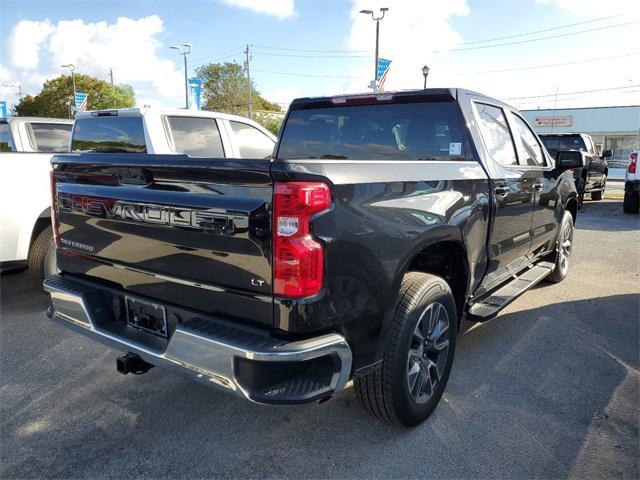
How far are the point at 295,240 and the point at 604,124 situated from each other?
4137 centimetres

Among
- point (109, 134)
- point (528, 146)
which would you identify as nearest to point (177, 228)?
point (528, 146)

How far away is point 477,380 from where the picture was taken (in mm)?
3428

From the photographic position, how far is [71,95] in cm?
5400

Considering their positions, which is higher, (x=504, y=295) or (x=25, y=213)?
(x=25, y=213)

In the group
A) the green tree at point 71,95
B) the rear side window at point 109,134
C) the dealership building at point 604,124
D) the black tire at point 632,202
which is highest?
the green tree at point 71,95

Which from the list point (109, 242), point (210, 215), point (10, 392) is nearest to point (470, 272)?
point (210, 215)

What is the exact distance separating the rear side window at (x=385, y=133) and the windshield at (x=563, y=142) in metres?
11.1

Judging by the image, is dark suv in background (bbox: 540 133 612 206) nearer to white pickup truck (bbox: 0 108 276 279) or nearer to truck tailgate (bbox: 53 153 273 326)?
white pickup truck (bbox: 0 108 276 279)

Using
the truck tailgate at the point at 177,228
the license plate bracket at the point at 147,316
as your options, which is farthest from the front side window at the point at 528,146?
the license plate bracket at the point at 147,316

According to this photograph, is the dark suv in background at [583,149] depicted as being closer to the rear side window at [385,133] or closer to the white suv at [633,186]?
the white suv at [633,186]

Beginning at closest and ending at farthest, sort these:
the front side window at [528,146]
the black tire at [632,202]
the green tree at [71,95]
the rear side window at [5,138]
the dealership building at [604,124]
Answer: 1. the front side window at [528,146]
2. the rear side window at [5,138]
3. the black tire at [632,202]
4. the dealership building at [604,124]
5. the green tree at [71,95]

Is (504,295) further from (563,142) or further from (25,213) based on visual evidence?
(563,142)

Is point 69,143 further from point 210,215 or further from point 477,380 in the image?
point 477,380

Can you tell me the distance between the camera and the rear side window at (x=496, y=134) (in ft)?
12.2
